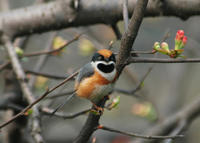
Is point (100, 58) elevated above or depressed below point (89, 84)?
above

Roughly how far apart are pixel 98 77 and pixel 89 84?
0.08m

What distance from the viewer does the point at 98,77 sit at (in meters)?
1.83

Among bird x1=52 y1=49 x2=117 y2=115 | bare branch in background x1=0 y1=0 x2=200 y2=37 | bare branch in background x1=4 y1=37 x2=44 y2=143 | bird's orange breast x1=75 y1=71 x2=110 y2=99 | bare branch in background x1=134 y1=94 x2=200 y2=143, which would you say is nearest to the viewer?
bird x1=52 y1=49 x2=117 y2=115

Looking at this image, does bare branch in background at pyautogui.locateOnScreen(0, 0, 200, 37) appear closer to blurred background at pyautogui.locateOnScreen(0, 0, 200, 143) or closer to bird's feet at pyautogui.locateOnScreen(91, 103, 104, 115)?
blurred background at pyautogui.locateOnScreen(0, 0, 200, 143)

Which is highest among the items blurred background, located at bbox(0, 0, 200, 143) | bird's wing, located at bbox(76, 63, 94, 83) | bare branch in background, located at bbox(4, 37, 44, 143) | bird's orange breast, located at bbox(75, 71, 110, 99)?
bird's wing, located at bbox(76, 63, 94, 83)

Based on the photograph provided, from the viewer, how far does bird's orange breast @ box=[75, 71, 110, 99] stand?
1808mm

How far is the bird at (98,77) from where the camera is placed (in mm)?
1677

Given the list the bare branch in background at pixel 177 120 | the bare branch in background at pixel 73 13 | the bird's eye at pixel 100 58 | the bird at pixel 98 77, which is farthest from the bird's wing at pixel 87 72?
the bare branch in background at pixel 177 120

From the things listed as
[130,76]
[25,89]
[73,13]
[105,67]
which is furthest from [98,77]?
[130,76]

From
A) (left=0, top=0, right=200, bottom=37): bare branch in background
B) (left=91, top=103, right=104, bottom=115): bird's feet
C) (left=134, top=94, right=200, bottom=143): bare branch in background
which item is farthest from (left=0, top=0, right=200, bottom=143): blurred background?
(left=91, top=103, right=104, bottom=115): bird's feet

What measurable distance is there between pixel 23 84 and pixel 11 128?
1061 mm

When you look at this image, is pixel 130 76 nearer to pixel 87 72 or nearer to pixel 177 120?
pixel 177 120

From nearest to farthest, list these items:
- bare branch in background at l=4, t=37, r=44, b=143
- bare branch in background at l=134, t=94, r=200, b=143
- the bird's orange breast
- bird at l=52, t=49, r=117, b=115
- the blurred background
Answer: bird at l=52, t=49, r=117, b=115, the bird's orange breast, bare branch in background at l=4, t=37, r=44, b=143, bare branch in background at l=134, t=94, r=200, b=143, the blurred background

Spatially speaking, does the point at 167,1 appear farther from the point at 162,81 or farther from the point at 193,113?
the point at 162,81
